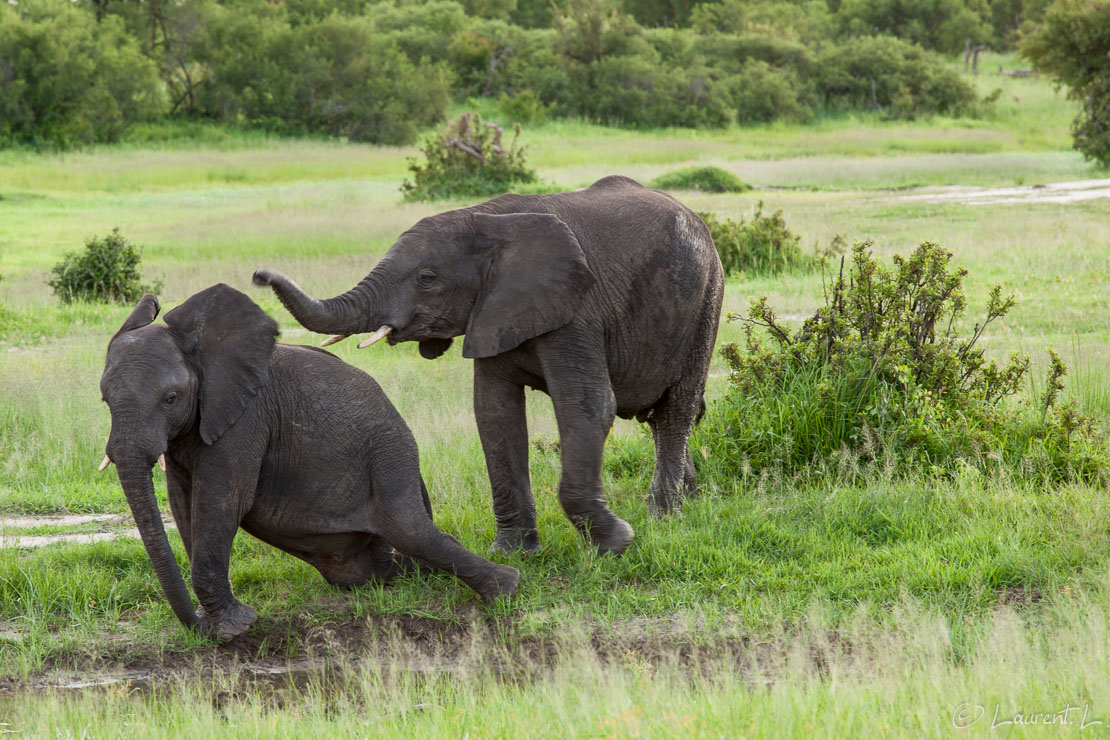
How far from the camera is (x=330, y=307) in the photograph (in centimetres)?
592

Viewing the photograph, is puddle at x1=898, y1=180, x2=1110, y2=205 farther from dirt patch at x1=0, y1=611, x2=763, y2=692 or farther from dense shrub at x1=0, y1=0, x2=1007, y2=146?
dense shrub at x1=0, y1=0, x2=1007, y2=146

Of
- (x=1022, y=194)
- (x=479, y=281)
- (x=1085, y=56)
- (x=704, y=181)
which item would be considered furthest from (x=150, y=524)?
(x=1085, y=56)

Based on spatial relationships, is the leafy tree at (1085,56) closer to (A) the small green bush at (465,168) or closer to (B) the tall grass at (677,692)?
(A) the small green bush at (465,168)

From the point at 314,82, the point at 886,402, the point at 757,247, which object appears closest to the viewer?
the point at 886,402

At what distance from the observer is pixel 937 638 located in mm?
5184

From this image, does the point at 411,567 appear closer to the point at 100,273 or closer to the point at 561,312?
the point at 561,312

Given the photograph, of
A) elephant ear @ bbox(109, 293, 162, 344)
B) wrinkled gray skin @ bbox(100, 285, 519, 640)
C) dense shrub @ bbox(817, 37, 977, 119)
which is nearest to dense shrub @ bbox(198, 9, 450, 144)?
dense shrub @ bbox(817, 37, 977, 119)

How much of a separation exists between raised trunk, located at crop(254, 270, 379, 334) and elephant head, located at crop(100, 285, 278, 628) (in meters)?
0.18

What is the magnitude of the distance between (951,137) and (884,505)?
45.1 m

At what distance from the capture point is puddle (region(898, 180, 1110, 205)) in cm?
2584

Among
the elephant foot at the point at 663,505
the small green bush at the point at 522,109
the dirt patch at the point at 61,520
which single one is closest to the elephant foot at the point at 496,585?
the elephant foot at the point at 663,505

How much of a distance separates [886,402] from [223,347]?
4399mm

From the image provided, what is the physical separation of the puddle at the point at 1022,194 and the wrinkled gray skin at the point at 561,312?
20.4 meters

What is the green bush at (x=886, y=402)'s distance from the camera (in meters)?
7.67
